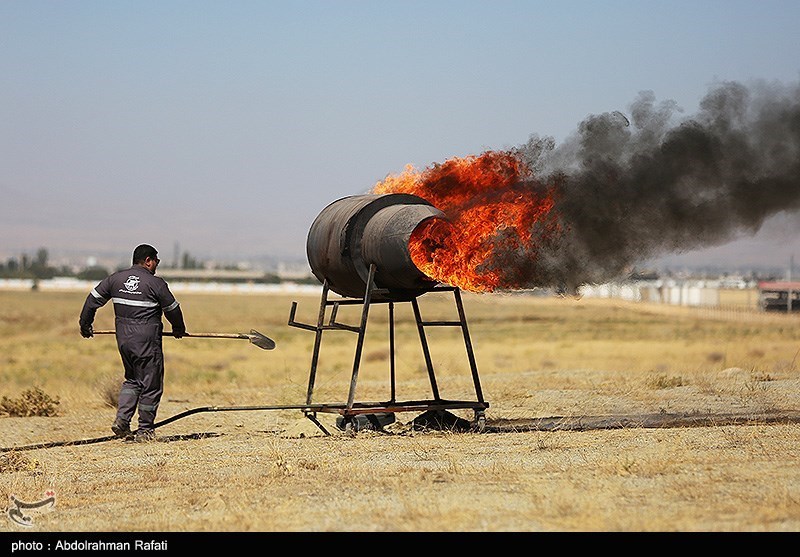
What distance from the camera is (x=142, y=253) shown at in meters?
14.6

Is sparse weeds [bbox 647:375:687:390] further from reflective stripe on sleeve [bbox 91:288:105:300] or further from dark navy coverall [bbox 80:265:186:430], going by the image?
reflective stripe on sleeve [bbox 91:288:105:300]

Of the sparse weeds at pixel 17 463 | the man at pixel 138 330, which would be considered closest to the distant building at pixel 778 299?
the man at pixel 138 330

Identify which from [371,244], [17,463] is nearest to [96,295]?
[17,463]

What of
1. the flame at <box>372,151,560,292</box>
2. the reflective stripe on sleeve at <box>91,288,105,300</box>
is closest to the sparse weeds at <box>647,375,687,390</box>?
the flame at <box>372,151,560,292</box>

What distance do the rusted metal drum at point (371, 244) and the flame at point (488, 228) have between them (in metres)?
0.20

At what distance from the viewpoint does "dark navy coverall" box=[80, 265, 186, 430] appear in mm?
14141

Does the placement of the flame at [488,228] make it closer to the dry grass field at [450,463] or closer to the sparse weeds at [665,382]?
the dry grass field at [450,463]

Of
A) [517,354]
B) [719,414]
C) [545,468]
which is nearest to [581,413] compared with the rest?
[719,414]

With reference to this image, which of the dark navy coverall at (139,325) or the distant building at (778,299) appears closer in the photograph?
the dark navy coverall at (139,325)

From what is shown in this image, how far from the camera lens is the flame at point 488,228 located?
1405cm

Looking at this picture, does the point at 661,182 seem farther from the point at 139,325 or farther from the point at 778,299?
the point at 778,299

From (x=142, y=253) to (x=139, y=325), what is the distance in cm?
103
